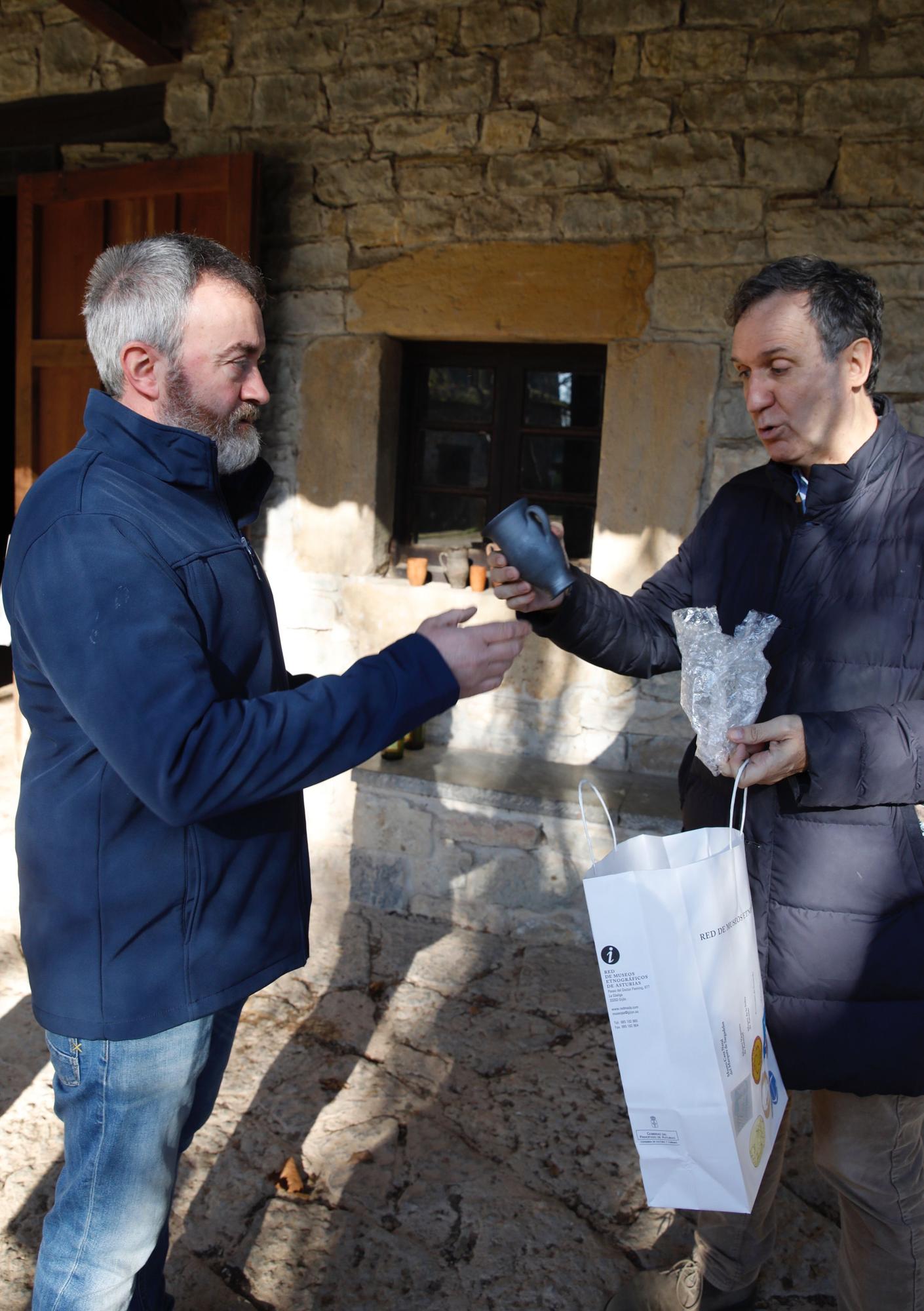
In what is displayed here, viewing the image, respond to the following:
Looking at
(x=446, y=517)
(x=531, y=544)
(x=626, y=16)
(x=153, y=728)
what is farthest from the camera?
(x=446, y=517)

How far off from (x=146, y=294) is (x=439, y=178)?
8.19 ft

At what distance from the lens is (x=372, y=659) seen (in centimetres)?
143

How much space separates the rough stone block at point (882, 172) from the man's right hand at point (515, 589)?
2109 millimetres

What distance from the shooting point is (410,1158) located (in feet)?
7.72

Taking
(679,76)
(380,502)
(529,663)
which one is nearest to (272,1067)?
(529,663)

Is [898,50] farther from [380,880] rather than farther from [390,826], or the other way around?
[380,880]

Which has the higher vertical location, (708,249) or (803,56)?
(803,56)

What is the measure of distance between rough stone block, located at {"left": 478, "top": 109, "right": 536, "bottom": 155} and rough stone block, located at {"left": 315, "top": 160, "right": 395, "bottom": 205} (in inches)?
15.2

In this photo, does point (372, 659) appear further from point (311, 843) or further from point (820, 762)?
point (311, 843)

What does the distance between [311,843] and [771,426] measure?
284 cm

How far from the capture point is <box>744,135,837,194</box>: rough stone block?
3172 millimetres

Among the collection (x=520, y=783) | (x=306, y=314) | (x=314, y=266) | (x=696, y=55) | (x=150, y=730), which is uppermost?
(x=696, y=55)

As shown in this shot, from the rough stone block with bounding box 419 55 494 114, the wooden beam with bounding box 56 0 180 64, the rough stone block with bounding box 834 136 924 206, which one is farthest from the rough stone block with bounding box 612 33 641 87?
the wooden beam with bounding box 56 0 180 64

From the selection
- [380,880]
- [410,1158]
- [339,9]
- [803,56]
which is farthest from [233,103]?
[410,1158]
